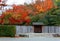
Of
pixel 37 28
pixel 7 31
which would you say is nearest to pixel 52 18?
pixel 37 28

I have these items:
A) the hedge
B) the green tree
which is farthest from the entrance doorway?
the hedge

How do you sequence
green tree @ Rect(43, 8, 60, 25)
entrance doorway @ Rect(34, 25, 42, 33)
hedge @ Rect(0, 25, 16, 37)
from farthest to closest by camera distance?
green tree @ Rect(43, 8, 60, 25)
entrance doorway @ Rect(34, 25, 42, 33)
hedge @ Rect(0, 25, 16, 37)

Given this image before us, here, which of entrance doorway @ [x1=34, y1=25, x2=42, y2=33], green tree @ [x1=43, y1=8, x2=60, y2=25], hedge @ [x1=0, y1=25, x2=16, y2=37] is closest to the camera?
hedge @ [x1=0, y1=25, x2=16, y2=37]

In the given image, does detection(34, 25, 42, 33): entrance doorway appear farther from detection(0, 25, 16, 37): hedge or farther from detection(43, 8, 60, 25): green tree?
detection(0, 25, 16, 37): hedge

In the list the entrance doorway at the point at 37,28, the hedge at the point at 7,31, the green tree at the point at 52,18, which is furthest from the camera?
the green tree at the point at 52,18

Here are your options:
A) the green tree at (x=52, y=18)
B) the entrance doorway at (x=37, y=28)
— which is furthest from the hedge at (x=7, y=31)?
the green tree at (x=52, y=18)

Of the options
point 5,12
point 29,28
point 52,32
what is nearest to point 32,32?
point 29,28

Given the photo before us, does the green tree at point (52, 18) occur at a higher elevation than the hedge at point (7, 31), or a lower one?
higher

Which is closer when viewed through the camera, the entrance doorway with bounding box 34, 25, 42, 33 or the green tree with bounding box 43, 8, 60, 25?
the entrance doorway with bounding box 34, 25, 42, 33

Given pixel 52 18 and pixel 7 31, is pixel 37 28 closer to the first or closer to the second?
pixel 52 18

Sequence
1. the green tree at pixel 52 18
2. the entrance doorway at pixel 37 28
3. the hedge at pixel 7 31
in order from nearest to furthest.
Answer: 1. the hedge at pixel 7 31
2. the entrance doorway at pixel 37 28
3. the green tree at pixel 52 18

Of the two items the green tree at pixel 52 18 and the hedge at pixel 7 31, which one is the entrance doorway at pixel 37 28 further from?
the hedge at pixel 7 31

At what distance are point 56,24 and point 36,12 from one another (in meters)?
2.94

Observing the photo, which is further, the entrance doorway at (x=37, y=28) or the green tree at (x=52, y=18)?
the green tree at (x=52, y=18)
